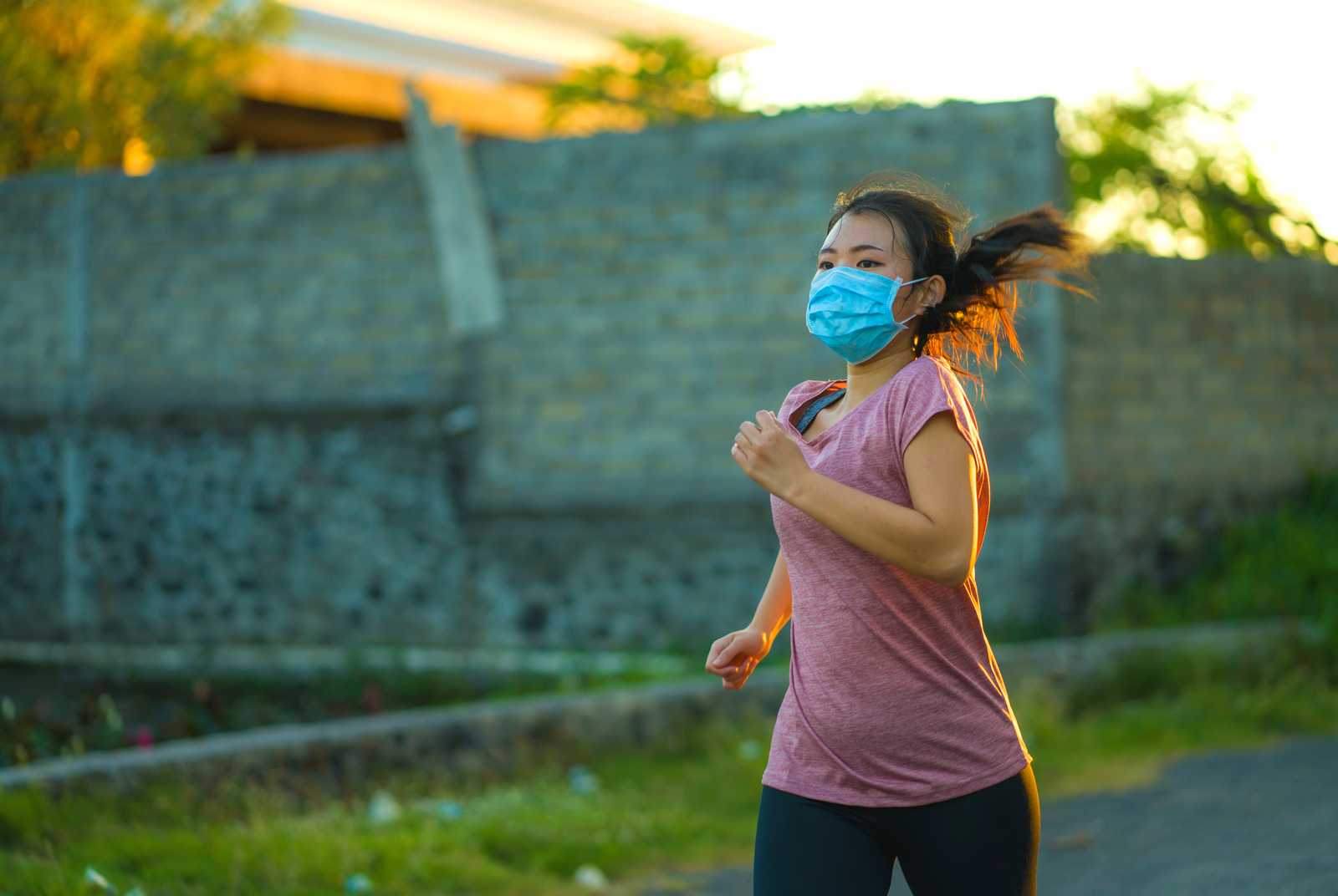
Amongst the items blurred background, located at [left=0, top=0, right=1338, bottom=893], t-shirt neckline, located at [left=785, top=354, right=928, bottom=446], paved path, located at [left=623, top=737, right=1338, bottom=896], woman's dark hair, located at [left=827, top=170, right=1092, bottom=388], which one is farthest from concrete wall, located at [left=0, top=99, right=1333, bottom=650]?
t-shirt neckline, located at [left=785, top=354, right=928, bottom=446]

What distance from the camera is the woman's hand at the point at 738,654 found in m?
2.88

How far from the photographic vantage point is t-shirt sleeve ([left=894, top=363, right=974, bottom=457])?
2.47 m

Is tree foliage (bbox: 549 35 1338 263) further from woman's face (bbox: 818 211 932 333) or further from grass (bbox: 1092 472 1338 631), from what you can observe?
woman's face (bbox: 818 211 932 333)

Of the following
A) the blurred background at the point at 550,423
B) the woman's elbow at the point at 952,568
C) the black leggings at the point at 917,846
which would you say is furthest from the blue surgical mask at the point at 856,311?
the blurred background at the point at 550,423

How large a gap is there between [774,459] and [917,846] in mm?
696

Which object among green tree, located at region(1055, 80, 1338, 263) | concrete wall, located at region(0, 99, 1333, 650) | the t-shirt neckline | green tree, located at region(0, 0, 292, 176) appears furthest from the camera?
green tree, located at region(1055, 80, 1338, 263)

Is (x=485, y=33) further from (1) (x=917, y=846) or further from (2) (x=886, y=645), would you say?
(1) (x=917, y=846)

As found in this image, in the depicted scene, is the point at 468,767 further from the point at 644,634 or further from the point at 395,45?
the point at 395,45

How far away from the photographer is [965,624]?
2.58 meters

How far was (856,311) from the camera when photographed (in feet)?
8.74

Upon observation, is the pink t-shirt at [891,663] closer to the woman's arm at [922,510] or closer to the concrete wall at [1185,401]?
the woman's arm at [922,510]

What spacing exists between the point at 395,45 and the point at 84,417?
17.5 m

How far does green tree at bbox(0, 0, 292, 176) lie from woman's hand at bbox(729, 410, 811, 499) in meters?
11.7

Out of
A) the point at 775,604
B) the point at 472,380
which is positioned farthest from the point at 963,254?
the point at 472,380
